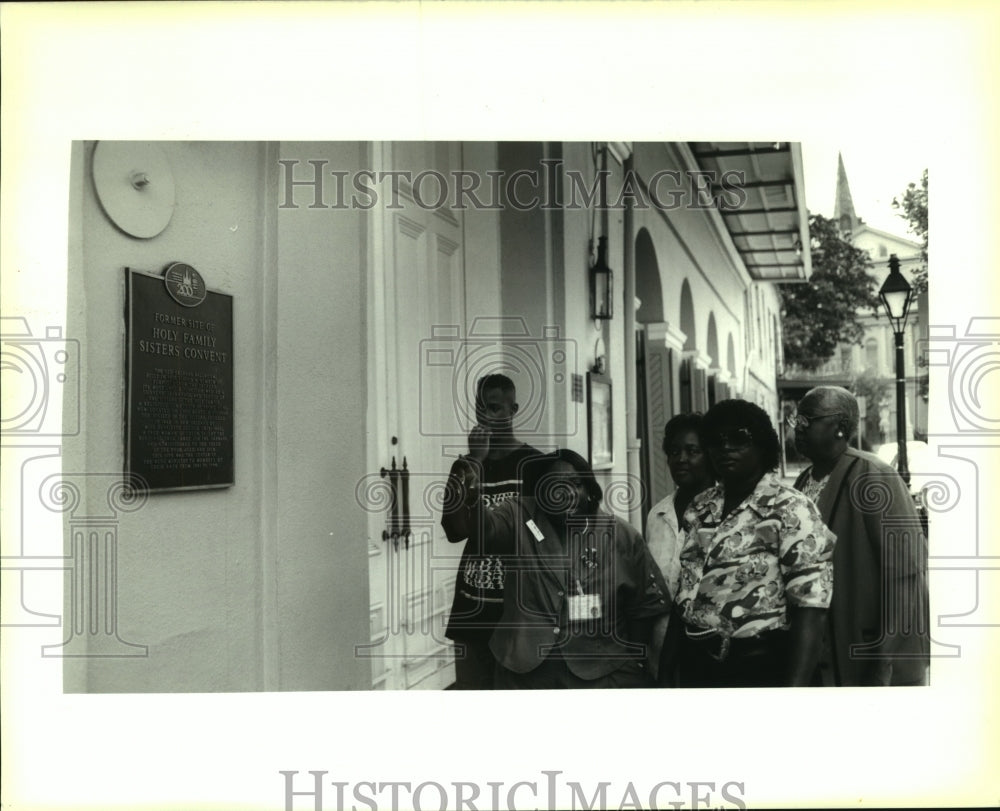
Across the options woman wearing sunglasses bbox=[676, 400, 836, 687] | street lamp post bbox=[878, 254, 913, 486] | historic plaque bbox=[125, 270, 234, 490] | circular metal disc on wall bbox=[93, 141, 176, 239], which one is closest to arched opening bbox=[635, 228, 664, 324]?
woman wearing sunglasses bbox=[676, 400, 836, 687]

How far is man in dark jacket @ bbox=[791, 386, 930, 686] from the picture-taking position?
3.60m

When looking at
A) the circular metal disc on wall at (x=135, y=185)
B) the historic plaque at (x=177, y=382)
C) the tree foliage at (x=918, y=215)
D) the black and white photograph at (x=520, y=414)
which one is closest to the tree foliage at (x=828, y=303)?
the black and white photograph at (x=520, y=414)

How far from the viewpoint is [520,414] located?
3.56 metres

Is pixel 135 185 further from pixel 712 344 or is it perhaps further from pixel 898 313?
pixel 898 313

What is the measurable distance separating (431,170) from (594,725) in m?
2.00

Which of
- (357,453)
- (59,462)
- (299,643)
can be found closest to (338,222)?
(357,453)

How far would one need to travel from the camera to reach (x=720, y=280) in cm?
367

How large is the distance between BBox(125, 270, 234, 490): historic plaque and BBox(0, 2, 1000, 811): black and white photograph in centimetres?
2

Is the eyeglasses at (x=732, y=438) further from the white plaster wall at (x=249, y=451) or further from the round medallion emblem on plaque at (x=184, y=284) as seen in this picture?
the round medallion emblem on plaque at (x=184, y=284)

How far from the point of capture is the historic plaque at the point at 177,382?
3242mm

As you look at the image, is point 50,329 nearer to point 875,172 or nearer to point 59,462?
point 59,462

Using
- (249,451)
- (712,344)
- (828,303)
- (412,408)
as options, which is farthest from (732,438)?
(249,451)

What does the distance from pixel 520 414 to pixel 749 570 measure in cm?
97

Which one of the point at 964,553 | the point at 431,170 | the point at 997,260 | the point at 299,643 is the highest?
the point at 431,170
